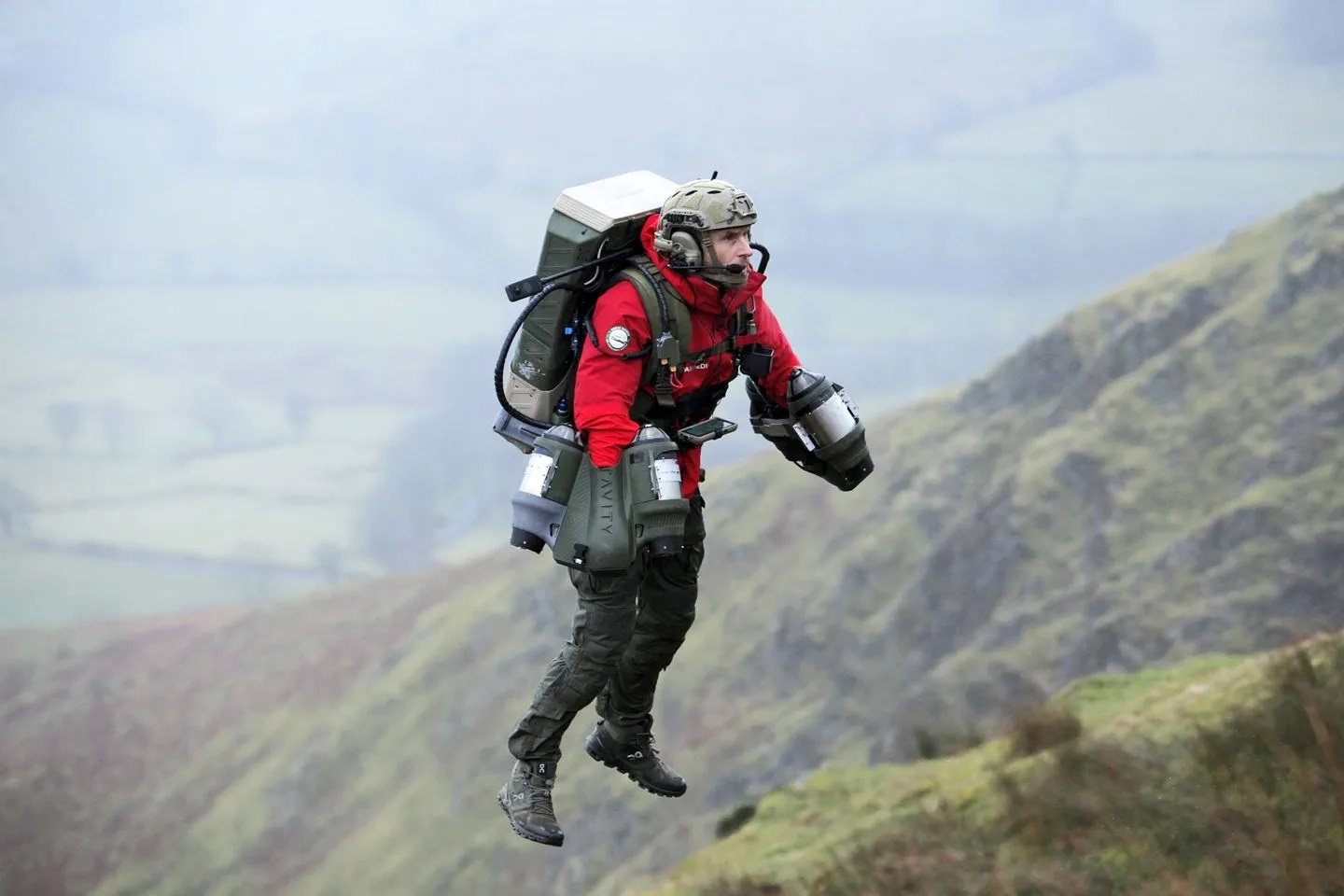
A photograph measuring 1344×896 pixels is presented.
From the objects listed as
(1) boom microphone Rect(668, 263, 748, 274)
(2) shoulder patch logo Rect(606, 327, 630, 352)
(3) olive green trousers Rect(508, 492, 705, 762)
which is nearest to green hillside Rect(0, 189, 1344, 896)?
(3) olive green trousers Rect(508, 492, 705, 762)

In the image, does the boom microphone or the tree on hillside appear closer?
the boom microphone

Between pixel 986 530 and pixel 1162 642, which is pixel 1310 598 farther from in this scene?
pixel 986 530

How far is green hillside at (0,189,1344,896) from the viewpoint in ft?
135

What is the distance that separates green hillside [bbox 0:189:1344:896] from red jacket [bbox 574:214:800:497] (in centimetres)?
1408

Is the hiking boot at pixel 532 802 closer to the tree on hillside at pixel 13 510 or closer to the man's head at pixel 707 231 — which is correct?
the man's head at pixel 707 231

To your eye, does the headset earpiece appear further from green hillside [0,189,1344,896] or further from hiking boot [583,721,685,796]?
green hillside [0,189,1344,896]

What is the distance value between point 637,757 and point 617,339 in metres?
2.98

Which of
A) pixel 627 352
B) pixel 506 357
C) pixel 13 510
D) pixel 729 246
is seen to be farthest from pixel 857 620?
pixel 13 510

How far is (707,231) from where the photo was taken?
28.2ft

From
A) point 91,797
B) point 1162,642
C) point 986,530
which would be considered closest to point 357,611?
point 91,797

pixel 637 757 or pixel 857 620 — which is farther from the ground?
pixel 857 620

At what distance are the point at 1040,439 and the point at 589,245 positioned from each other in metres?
41.9

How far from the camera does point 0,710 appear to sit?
287 ft

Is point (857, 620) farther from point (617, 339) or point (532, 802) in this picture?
point (617, 339)
